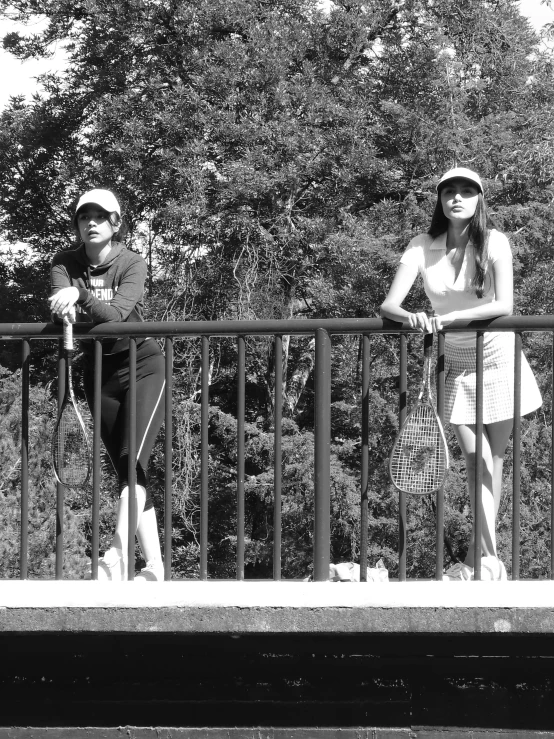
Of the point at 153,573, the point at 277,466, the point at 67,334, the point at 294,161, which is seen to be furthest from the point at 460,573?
the point at 294,161

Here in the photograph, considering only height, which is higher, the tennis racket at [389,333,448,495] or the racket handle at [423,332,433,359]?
the racket handle at [423,332,433,359]

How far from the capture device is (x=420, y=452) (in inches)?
170

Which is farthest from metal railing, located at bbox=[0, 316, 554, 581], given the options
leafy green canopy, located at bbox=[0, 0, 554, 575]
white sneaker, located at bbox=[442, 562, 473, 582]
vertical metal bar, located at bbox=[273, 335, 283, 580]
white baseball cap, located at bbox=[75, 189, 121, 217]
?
leafy green canopy, located at bbox=[0, 0, 554, 575]

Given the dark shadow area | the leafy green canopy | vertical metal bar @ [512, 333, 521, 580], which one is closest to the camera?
the dark shadow area

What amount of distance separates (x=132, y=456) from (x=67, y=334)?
579 mm

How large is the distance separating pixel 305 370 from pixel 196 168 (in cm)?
496

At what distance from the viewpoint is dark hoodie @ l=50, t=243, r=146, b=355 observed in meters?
4.60

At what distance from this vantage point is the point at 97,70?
20375 millimetres

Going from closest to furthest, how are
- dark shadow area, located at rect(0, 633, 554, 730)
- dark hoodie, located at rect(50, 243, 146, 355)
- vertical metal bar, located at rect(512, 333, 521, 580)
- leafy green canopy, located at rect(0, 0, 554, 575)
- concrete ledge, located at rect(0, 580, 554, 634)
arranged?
concrete ledge, located at rect(0, 580, 554, 634)
dark shadow area, located at rect(0, 633, 554, 730)
vertical metal bar, located at rect(512, 333, 521, 580)
dark hoodie, located at rect(50, 243, 146, 355)
leafy green canopy, located at rect(0, 0, 554, 575)

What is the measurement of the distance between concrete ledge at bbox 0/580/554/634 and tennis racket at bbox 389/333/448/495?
44cm

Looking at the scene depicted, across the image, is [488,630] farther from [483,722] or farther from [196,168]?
[196,168]

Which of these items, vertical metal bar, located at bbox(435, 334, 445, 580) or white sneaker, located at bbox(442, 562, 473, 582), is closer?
vertical metal bar, located at bbox(435, 334, 445, 580)

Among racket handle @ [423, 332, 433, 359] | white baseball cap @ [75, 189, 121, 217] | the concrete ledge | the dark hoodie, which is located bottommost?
the concrete ledge

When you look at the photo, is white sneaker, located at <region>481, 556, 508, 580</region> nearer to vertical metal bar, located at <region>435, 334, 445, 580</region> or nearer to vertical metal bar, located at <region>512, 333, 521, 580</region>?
vertical metal bar, located at <region>512, 333, 521, 580</region>
